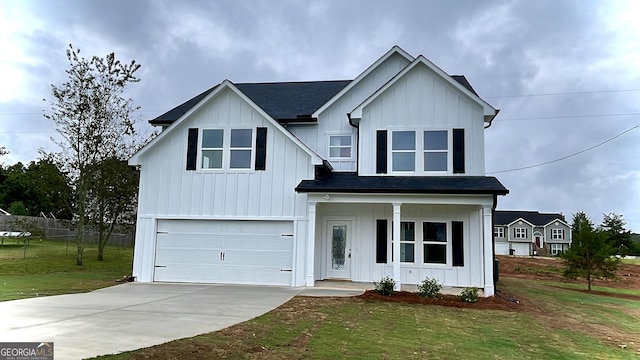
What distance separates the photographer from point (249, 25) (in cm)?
2194

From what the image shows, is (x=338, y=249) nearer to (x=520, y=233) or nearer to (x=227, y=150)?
(x=227, y=150)

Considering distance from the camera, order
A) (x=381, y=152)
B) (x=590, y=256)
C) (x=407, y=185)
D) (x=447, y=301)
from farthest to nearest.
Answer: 1. (x=590, y=256)
2. (x=381, y=152)
3. (x=407, y=185)
4. (x=447, y=301)

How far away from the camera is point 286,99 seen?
18.2m

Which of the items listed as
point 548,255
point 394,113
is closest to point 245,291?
point 394,113

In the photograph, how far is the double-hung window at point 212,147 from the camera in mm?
15016

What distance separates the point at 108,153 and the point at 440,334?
20.5m

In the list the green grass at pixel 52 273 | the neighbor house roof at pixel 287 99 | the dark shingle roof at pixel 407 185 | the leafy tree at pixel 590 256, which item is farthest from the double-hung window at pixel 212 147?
the leafy tree at pixel 590 256

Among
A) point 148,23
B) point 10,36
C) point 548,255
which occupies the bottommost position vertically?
point 548,255

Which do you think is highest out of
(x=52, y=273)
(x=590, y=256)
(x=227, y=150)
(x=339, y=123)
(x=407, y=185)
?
(x=339, y=123)

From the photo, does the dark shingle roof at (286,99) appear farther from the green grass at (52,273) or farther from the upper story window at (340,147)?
the green grass at (52,273)

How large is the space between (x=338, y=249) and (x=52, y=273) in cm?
1234

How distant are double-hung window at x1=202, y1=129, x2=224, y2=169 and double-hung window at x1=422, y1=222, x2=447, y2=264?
789cm

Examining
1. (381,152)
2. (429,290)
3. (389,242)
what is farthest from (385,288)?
(381,152)

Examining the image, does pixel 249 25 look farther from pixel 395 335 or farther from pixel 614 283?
pixel 614 283
